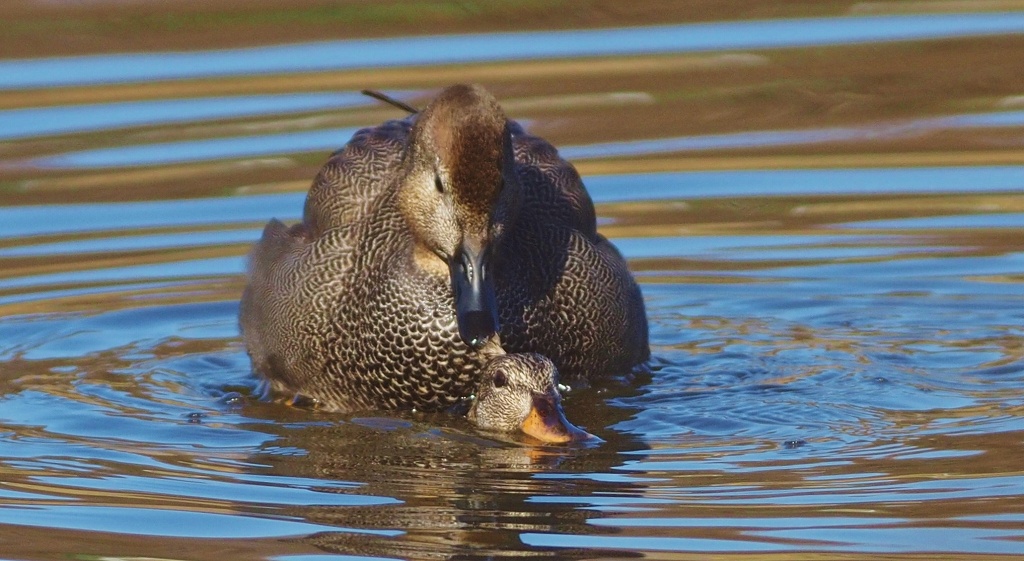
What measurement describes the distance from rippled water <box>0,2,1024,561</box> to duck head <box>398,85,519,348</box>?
585 millimetres

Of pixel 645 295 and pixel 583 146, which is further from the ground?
pixel 583 146

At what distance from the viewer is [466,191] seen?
784cm

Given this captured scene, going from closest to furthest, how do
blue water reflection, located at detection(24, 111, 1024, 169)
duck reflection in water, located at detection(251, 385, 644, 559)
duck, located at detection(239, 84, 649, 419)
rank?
duck reflection in water, located at detection(251, 385, 644, 559)
duck, located at detection(239, 84, 649, 419)
blue water reflection, located at detection(24, 111, 1024, 169)

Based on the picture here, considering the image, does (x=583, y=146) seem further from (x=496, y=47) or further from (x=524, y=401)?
(x=524, y=401)

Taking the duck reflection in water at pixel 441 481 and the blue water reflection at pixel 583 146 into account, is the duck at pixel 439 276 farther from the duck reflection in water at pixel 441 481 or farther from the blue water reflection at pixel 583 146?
the blue water reflection at pixel 583 146

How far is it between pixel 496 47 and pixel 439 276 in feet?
20.8

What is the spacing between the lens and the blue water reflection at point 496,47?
14.2 meters

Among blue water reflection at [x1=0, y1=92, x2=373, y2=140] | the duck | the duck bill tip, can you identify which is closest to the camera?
the duck bill tip

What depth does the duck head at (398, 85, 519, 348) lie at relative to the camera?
777cm

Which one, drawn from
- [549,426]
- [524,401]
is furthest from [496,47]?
[549,426]

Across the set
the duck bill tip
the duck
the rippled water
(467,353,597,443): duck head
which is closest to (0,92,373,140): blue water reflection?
the rippled water

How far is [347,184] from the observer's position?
9.08 m

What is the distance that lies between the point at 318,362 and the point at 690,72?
6.03m

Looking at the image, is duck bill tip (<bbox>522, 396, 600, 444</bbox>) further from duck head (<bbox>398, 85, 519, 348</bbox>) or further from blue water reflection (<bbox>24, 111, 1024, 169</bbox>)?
blue water reflection (<bbox>24, 111, 1024, 169</bbox>)
